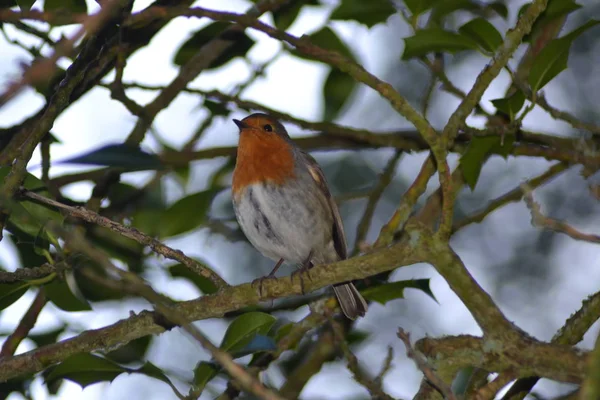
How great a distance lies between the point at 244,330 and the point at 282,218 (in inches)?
74.6

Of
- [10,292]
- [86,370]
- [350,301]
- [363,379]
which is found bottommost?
[86,370]

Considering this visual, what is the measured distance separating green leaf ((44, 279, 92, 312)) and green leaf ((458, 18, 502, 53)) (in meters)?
2.70

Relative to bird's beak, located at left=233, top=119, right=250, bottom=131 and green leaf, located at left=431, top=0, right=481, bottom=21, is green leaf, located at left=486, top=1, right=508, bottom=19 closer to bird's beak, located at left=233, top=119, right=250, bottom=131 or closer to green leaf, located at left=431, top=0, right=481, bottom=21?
green leaf, located at left=431, top=0, right=481, bottom=21

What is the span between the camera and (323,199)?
5.74 metres

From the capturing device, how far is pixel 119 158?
2611mm

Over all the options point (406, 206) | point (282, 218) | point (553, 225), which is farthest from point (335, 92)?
point (553, 225)

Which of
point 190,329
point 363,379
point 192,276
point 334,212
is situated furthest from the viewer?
point 334,212

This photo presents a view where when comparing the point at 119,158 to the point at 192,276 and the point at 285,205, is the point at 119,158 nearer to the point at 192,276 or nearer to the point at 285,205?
the point at 192,276

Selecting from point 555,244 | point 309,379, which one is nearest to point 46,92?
point 309,379

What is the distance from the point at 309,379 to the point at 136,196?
1.76m

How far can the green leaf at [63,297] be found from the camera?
14.4 ft

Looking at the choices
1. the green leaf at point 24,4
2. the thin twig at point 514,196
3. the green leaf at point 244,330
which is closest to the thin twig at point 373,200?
the thin twig at point 514,196

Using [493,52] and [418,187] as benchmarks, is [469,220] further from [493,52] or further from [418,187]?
[493,52]

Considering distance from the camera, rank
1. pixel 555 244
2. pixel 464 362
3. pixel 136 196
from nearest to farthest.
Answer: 1. pixel 464 362
2. pixel 136 196
3. pixel 555 244
